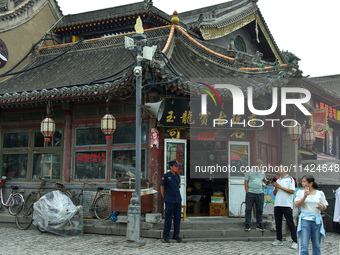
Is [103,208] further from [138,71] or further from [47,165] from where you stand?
[138,71]

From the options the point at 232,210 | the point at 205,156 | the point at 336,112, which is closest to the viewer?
the point at 232,210

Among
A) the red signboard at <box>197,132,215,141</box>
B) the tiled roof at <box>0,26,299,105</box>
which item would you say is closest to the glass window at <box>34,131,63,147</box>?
the tiled roof at <box>0,26,299,105</box>

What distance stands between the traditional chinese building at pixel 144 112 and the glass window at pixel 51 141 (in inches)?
1.3

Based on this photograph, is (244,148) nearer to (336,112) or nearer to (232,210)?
(232,210)

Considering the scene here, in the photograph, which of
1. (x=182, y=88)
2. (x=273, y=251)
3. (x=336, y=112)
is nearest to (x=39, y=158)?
(x=182, y=88)

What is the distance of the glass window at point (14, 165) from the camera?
1304 centimetres

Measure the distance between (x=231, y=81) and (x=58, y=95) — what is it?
16.6 feet

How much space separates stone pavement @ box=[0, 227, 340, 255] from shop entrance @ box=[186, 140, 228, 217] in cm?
311

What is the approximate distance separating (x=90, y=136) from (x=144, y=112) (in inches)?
81.1

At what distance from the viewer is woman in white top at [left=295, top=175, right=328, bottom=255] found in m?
6.35

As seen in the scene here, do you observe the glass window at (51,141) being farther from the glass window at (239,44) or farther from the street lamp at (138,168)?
the glass window at (239,44)

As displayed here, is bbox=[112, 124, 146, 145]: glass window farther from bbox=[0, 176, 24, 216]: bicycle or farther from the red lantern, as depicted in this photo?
bbox=[0, 176, 24, 216]: bicycle

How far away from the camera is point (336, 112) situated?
65.3 feet

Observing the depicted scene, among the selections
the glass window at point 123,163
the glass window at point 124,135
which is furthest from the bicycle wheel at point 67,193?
the glass window at point 124,135
